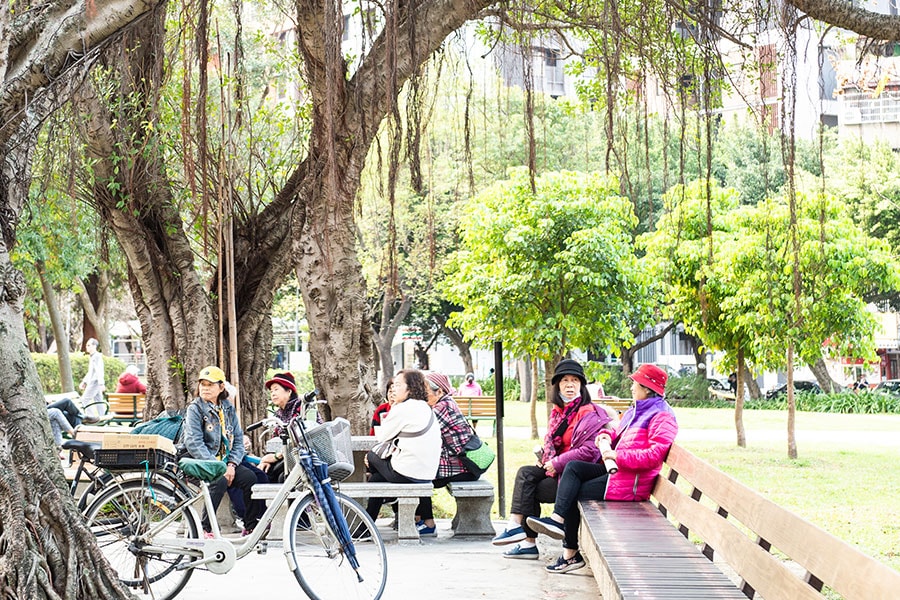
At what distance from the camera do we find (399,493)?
8312 millimetres

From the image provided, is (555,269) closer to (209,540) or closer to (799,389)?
(209,540)

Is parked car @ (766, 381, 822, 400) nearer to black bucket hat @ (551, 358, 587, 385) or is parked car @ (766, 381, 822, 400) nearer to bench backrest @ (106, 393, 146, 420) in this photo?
bench backrest @ (106, 393, 146, 420)

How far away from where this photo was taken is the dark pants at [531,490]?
7.84m

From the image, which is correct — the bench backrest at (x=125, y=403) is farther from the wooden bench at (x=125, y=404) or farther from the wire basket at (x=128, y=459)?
the wire basket at (x=128, y=459)

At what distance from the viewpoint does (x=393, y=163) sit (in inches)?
218

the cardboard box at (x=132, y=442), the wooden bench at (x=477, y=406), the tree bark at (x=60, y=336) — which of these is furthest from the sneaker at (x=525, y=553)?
the tree bark at (x=60, y=336)

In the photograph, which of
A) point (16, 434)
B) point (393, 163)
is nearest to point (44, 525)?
point (16, 434)

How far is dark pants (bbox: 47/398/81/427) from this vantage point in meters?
15.8

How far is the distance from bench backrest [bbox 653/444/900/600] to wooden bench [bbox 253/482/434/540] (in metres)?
2.03

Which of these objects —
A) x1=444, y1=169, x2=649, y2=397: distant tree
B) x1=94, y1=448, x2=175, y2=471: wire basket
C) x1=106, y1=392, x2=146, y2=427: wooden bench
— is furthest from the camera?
x1=444, y1=169, x2=649, y2=397: distant tree

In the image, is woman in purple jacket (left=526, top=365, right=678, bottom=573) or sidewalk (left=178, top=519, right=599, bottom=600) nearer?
sidewalk (left=178, top=519, right=599, bottom=600)

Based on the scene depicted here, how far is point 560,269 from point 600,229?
3.65ft

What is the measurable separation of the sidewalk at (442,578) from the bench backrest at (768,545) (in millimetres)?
858

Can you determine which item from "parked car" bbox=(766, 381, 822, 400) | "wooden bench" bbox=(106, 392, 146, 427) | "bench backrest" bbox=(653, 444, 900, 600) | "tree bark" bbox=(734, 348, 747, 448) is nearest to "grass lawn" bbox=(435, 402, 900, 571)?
"tree bark" bbox=(734, 348, 747, 448)
